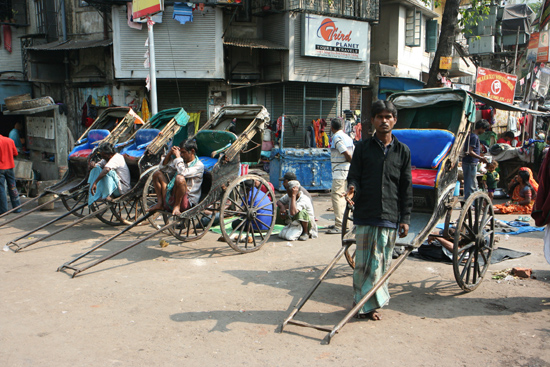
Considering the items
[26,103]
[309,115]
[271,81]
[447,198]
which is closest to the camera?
[447,198]

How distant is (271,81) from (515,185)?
28.4 ft

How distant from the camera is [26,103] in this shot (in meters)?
10.9

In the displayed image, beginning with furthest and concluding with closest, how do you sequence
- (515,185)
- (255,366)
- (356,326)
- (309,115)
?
(309,115) < (515,185) < (356,326) < (255,366)

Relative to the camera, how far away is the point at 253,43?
14789 mm

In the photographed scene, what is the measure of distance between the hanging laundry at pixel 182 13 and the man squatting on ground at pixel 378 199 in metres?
11.0

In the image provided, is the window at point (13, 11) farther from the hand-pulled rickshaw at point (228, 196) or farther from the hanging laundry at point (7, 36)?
the hand-pulled rickshaw at point (228, 196)

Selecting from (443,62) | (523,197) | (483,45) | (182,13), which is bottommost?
(523,197)

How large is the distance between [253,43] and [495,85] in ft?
30.8

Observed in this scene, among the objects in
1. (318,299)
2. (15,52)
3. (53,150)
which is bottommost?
(318,299)

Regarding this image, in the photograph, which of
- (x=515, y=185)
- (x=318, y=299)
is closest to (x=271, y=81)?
(x=515, y=185)

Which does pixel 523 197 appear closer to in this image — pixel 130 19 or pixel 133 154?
pixel 133 154

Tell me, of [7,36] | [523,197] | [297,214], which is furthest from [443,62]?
[7,36]

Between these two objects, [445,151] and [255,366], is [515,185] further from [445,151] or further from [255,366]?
[255,366]

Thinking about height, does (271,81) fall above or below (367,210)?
above
